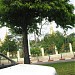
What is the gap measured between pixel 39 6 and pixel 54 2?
1460mm

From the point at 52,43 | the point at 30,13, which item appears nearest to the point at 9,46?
the point at 52,43

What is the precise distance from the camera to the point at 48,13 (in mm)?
18844

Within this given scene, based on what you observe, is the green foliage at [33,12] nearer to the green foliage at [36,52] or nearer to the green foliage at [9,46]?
the green foliage at [36,52]

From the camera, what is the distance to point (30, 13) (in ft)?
64.1

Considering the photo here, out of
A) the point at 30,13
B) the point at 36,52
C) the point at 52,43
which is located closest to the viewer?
the point at 30,13

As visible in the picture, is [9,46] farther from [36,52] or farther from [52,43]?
[36,52]

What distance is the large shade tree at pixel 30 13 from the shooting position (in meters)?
17.9

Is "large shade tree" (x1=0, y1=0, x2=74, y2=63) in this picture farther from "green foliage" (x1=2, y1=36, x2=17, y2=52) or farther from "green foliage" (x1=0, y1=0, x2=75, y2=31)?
"green foliage" (x1=2, y1=36, x2=17, y2=52)

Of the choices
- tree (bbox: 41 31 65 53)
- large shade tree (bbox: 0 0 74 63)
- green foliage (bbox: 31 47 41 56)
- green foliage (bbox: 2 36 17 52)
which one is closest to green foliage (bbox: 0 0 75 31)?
large shade tree (bbox: 0 0 74 63)

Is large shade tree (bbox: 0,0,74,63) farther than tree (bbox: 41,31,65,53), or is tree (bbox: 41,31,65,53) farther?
tree (bbox: 41,31,65,53)

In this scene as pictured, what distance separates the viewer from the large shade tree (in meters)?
17.9

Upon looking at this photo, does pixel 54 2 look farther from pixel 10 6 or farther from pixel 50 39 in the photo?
pixel 50 39

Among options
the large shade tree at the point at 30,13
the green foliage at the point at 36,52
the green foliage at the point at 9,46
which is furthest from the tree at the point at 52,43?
the large shade tree at the point at 30,13

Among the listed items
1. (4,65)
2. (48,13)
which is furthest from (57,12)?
(4,65)
